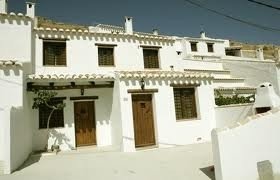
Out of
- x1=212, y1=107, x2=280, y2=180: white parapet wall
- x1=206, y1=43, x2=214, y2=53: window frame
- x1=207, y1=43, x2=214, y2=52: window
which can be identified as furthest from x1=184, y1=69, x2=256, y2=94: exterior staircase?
x1=212, y1=107, x2=280, y2=180: white parapet wall

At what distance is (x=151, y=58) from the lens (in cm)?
1738

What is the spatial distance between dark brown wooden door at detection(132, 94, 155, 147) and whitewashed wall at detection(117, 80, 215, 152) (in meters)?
0.26

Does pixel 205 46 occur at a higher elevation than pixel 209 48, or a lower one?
higher

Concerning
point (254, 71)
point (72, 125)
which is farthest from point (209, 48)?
point (72, 125)

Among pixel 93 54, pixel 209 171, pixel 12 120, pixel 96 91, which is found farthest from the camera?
pixel 93 54

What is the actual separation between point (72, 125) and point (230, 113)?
873cm

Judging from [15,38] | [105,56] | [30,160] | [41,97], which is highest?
[15,38]

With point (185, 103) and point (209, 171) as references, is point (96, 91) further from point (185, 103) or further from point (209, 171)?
point (209, 171)

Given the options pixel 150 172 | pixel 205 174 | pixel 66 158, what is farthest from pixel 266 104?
pixel 66 158

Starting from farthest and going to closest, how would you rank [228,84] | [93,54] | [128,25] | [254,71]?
[254,71], [228,84], [128,25], [93,54]

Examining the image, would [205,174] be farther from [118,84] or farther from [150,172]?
[118,84]

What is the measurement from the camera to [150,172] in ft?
25.7

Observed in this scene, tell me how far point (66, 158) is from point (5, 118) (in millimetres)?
3507

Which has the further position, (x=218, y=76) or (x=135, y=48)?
(x=218, y=76)
